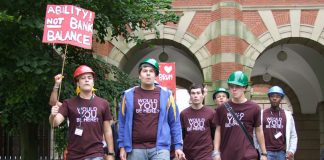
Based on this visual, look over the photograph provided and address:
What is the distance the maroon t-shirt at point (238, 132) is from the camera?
765 cm

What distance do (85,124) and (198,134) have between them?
8.31 feet

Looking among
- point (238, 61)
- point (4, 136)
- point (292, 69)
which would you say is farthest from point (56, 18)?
point (292, 69)

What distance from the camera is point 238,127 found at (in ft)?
25.4

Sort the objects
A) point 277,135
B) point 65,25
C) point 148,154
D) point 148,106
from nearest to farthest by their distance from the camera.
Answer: point 148,154 < point 148,106 < point 65,25 < point 277,135

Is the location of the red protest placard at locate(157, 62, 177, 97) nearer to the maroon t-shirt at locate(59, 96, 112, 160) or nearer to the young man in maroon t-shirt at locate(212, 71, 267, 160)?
the young man in maroon t-shirt at locate(212, 71, 267, 160)

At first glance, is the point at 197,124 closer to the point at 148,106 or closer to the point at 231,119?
the point at 231,119

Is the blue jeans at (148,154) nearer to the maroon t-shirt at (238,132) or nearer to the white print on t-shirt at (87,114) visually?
the white print on t-shirt at (87,114)

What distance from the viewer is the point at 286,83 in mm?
29172

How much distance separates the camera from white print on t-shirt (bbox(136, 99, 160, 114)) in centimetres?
712

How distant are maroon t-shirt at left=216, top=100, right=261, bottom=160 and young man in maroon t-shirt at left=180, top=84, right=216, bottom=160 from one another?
1302 mm

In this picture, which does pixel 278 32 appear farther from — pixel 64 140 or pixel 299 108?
pixel 299 108

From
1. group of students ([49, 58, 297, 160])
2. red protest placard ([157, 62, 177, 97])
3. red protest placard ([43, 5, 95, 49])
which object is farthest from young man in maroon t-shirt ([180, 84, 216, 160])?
red protest placard ([157, 62, 177, 97])

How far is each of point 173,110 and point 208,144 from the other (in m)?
2.09

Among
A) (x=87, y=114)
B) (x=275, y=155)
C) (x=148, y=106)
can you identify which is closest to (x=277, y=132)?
(x=275, y=155)
